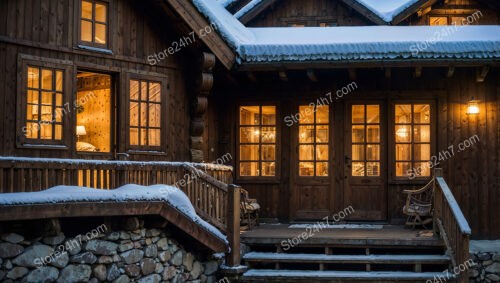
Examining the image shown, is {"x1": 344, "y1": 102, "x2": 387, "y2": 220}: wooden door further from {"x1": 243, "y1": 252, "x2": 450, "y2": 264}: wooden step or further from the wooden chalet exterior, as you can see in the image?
{"x1": 243, "y1": 252, "x2": 450, "y2": 264}: wooden step

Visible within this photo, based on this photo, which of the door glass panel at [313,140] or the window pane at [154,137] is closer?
the window pane at [154,137]

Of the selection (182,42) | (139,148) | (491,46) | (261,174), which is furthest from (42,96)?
(491,46)

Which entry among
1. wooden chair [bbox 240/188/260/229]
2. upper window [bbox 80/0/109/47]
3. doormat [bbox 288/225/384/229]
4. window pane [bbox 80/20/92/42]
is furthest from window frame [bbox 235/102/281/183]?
window pane [bbox 80/20/92/42]

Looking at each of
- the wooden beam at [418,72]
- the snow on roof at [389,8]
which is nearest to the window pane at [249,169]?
the wooden beam at [418,72]

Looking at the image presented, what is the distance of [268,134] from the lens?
15312 millimetres

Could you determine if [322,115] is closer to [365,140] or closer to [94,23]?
[365,140]

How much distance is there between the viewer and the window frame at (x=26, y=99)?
11.0 m

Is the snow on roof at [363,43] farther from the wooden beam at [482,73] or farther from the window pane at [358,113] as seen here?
the window pane at [358,113]

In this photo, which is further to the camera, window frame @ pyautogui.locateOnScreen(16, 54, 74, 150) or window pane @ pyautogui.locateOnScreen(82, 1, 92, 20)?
window pane @ pyautogui.locateOnScreen(82, 1, 92, 20)

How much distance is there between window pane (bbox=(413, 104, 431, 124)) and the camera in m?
14.8

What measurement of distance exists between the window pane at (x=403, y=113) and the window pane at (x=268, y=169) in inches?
109

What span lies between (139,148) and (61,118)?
5.63ft

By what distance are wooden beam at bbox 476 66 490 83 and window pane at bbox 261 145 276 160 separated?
4.38 m

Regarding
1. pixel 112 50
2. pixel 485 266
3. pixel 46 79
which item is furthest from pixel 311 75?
pixel 46 79
